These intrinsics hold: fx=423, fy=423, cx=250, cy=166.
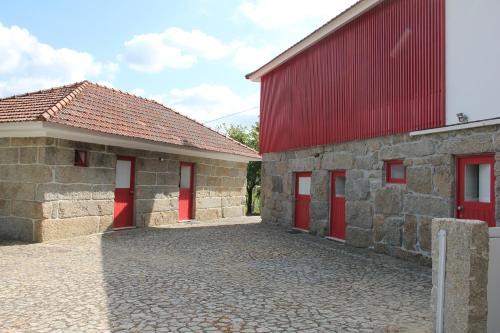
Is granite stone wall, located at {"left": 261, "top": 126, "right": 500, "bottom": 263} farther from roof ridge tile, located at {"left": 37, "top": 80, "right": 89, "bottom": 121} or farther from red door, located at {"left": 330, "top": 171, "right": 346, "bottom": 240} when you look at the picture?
roof ridge tile, located at {"left": 37, "top": 80, "right": 89, "bottom": 121}

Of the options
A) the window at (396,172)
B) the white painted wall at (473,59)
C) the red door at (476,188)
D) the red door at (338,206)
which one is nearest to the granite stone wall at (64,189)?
the red door at (338,206)

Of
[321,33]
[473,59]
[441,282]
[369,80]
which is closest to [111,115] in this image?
[321,33]

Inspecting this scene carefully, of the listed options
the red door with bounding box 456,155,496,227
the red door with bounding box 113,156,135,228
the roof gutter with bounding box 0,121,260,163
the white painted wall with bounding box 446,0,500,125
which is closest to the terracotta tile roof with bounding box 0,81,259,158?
the roof gutter with bounding box 0,121,260,163

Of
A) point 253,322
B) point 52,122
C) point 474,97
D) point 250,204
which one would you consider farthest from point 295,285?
point 250,204

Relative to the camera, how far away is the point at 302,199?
1214cm

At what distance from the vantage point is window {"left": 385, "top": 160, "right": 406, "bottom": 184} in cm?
849

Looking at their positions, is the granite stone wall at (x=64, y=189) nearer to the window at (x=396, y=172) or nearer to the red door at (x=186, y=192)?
the red door at (x=186, y=192)

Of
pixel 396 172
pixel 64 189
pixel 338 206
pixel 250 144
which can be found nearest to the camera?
pixel 396 172

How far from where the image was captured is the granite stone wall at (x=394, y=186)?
718 cm

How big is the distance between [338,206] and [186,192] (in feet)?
19.0

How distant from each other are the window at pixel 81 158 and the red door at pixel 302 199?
19.2ft

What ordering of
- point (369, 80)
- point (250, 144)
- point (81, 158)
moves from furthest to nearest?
point (250, 144)
point (81, 158)
point (369, 80)

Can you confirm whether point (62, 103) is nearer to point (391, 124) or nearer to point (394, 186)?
point (391, 124)

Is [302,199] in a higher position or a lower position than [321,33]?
lower
